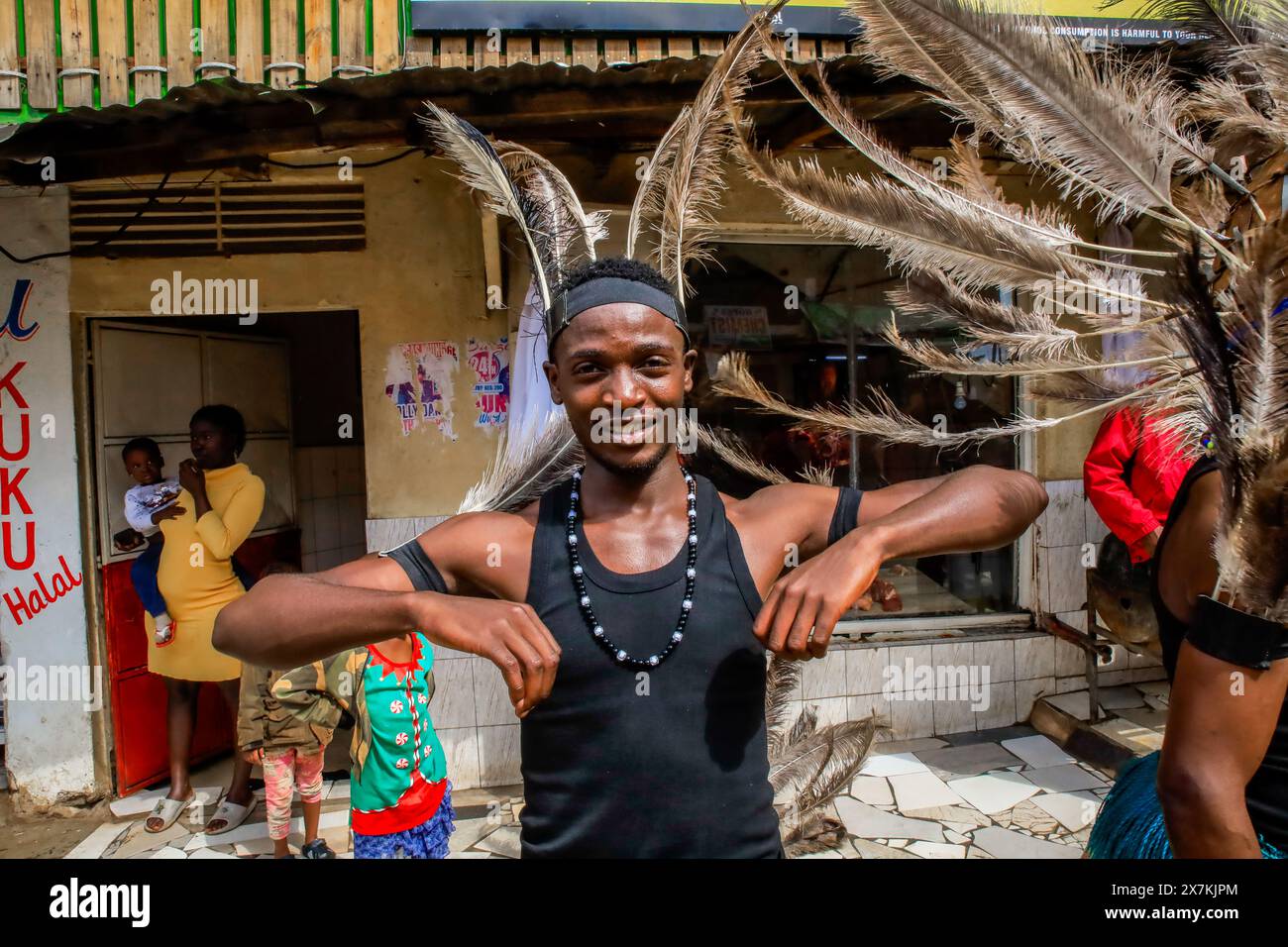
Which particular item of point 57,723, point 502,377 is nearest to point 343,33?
point 502,377

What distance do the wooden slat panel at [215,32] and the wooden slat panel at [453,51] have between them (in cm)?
133

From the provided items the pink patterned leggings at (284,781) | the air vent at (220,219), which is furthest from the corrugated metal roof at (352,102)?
the pink patterned leggings at (284,781)

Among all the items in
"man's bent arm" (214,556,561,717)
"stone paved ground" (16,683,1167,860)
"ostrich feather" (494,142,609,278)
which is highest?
"ostrich feather" (494,142,609,278)

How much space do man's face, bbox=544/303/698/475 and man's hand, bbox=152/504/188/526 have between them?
3516mm

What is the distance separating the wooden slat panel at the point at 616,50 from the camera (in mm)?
4633

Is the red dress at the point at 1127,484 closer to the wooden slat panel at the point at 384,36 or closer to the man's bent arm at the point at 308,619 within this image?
the man's bent arm at the point at 308,619

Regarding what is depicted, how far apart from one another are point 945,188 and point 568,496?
1095mm

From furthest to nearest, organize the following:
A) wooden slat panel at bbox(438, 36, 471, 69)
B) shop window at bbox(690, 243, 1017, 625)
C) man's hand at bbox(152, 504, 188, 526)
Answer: shop window at bbox(690, 243, 1017, 625), wooden slat panel at bbox(438, 36, 471, 69), man's hand at bbox(152, 504, 188, 526)

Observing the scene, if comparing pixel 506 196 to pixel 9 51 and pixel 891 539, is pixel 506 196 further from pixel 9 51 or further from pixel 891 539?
pixel 9 51

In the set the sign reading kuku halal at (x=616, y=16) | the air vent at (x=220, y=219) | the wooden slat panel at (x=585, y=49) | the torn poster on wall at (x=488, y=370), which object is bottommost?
the torn poster on wall at (x=488, y=370)

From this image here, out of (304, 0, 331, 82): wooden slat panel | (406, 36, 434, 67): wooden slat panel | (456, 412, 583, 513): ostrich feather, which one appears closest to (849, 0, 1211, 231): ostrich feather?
(456, 412, 583, 513): ostrich feather

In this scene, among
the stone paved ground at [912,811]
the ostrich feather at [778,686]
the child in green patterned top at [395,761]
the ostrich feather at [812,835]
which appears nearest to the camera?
the child in green patterned top at [395,761]

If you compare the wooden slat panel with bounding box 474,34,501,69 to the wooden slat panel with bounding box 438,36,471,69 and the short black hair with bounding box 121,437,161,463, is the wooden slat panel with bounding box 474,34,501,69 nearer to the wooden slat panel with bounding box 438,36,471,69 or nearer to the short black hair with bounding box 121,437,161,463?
the wooden slat panel with bounding box 438,36,471,69

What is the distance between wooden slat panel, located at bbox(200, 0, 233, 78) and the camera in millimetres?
4836
